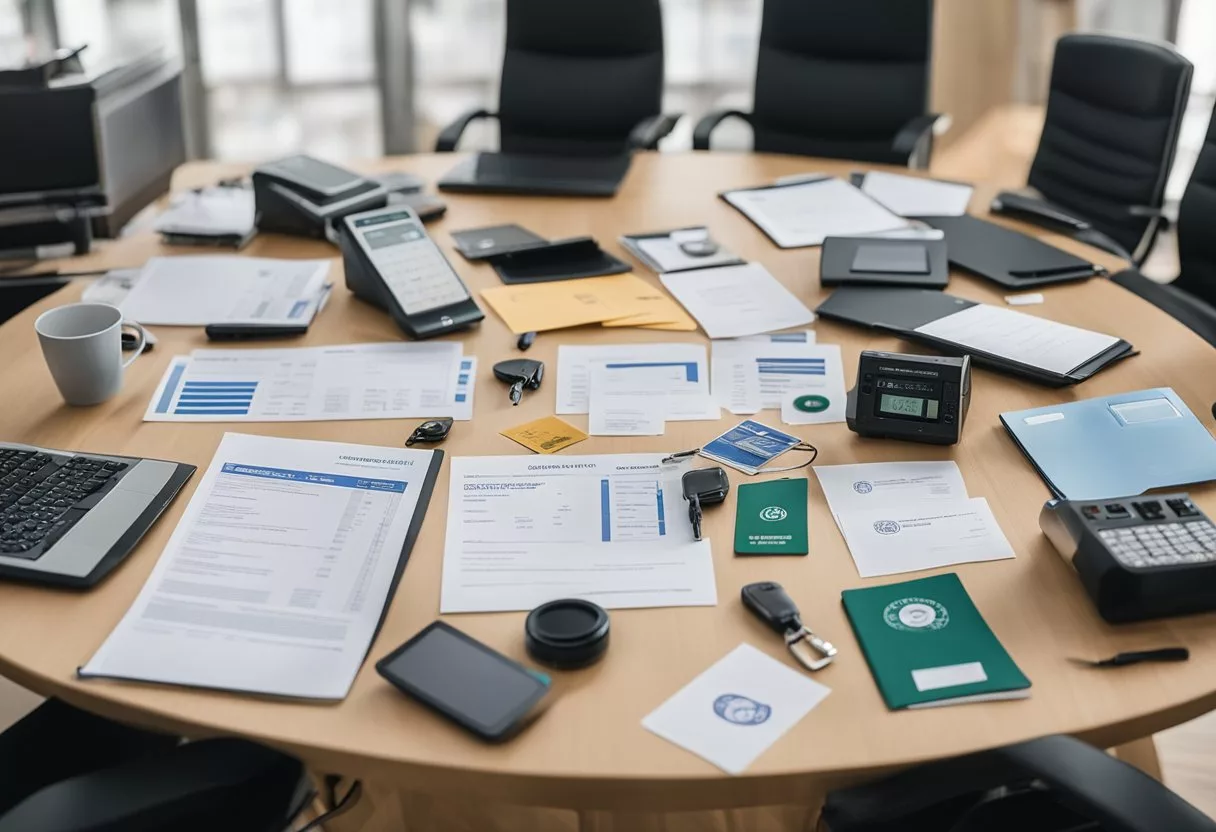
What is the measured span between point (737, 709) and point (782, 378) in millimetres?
688

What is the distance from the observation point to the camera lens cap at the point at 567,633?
1081 mm

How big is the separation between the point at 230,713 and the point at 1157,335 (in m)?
1.44

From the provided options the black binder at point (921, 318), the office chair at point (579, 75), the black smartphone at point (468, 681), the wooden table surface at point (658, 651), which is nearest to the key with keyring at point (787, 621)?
the wooden table surface at point (658, 651)

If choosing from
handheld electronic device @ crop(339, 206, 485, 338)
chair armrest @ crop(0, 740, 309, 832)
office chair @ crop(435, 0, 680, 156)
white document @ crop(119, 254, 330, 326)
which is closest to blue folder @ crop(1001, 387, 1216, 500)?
handheld electronic device @ crop(339, 206, 485, 338)

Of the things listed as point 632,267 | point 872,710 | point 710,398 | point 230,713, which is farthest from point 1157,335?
point 230,713

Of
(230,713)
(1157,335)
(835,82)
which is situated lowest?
(230,713)

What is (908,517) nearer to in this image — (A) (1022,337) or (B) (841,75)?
(A) (1022,337)

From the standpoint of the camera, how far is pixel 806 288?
1.93 metres

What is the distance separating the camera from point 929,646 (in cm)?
111

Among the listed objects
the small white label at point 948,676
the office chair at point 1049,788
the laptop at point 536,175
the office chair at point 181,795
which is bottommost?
the office chair at point 181,795

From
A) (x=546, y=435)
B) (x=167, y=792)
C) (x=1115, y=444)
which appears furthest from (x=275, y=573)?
(x=1115, y=444)

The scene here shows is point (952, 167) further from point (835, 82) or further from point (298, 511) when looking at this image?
point (298, 511)

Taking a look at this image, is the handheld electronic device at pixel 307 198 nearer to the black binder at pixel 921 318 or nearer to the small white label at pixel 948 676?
the black binder at pixel 921 318

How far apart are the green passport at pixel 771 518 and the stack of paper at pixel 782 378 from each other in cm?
18
